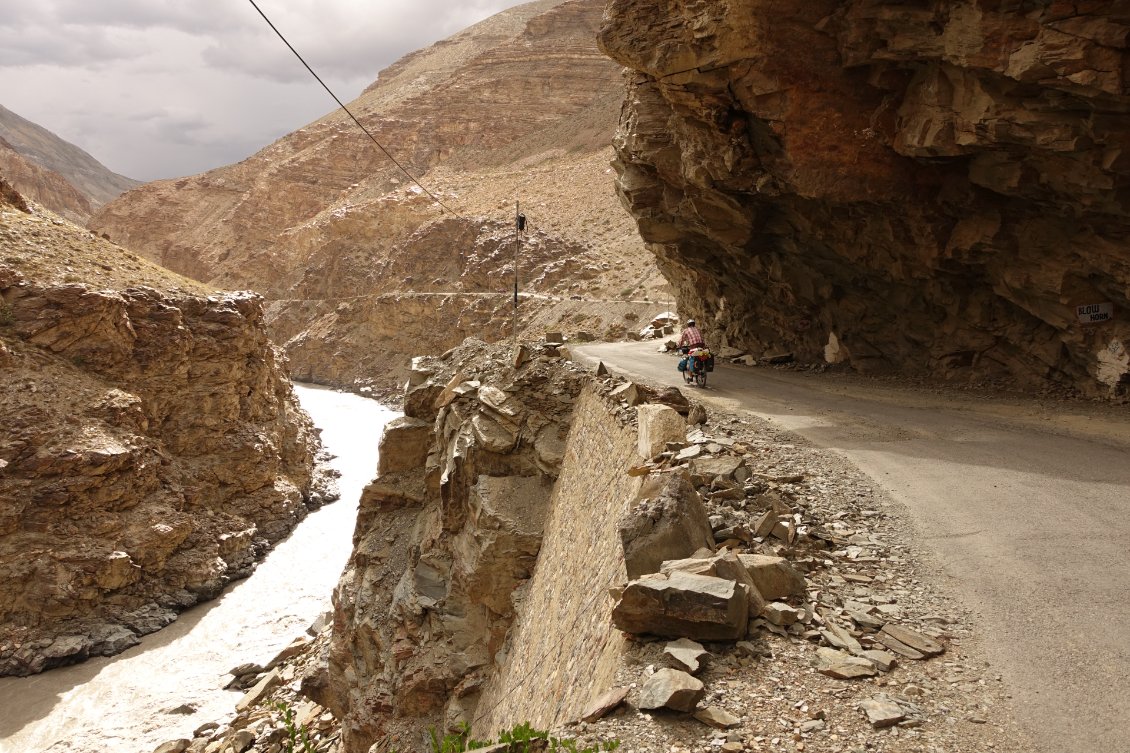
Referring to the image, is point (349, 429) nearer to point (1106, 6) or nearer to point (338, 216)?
point (338, 216)

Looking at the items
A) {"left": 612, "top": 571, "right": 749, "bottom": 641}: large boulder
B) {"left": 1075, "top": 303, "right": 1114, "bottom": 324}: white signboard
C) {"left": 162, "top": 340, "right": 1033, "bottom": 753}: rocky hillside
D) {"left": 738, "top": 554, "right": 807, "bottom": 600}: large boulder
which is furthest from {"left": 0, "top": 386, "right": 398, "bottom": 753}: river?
{"left": 1075, "top": 303, "right": 1114, "bottom": 324}: white signboard

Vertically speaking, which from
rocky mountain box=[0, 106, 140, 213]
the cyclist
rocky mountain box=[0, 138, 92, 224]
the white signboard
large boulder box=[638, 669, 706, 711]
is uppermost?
rocky mountain box=[0, 106, 140, 213]

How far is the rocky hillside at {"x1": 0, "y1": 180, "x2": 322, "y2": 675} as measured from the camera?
21812mm

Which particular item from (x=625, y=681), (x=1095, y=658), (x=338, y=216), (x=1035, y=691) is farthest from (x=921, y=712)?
(x=338, y=216)

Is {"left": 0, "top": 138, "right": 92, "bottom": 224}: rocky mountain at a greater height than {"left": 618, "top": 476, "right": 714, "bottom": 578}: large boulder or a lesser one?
greater

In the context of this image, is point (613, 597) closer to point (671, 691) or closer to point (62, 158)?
point (671, 691)

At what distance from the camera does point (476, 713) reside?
11.4 meters

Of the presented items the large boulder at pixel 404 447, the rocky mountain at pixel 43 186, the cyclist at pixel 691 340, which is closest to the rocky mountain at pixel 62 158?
the rocky mountain at pixel 43 186

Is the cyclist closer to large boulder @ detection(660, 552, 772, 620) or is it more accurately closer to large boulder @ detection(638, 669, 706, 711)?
large boulder @ detection(660, 552, 772, 620)

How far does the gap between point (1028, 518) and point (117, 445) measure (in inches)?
1048

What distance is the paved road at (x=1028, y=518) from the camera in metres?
3.80

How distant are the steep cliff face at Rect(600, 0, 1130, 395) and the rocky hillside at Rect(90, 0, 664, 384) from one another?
809 inches

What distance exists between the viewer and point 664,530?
5199mm

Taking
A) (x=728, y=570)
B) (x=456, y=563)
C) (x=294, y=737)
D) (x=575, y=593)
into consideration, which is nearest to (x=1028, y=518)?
(x=728, y=570)
